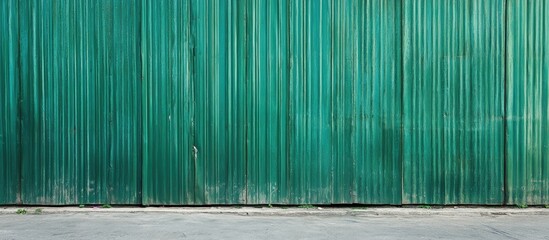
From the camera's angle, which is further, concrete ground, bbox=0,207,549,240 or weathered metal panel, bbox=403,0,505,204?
weathered metal panel, bbox=403,0,505,204

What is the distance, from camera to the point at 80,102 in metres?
7.46

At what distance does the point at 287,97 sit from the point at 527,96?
3354mm

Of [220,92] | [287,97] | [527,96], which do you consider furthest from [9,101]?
[527,96]

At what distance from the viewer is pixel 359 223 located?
6.80m

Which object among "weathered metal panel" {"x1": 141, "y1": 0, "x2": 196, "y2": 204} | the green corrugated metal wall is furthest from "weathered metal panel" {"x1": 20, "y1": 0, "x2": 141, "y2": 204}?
"weathered metal panel" {"x1": 141, "y1": 0, "x2": 196, "y2": 204}

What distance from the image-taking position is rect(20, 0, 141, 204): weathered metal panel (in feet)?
24.4

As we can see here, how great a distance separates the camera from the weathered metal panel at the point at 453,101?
7406 mm

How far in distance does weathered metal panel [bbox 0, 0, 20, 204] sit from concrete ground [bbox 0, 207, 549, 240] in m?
0.38

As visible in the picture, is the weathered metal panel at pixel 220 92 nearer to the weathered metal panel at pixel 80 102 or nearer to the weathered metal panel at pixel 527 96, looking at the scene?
the weathered metal panel at pixel 80 102

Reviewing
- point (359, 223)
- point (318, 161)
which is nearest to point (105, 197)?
point (318, 161)

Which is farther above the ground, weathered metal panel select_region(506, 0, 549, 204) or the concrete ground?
weathered metal panel select_region(506, 0, 549, 204)

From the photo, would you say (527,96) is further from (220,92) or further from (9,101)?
(9,101)

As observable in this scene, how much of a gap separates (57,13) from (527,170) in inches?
274

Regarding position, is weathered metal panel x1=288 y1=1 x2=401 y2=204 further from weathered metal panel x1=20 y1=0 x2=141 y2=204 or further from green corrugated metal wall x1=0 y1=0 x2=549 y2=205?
weathered metal panel x1=20 y1=0 x2=141 y2=204
